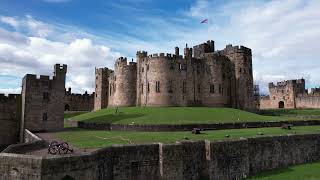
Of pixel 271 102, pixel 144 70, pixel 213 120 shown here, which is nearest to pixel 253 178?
pixel 213 120

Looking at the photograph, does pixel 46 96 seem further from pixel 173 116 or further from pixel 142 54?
pixel 142 54

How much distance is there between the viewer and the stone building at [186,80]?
53.7 m

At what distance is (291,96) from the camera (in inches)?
3408

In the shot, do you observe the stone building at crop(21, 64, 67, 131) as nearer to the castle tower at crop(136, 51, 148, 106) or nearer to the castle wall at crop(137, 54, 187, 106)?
the castle wall at crop(137, 54, 187, 106)

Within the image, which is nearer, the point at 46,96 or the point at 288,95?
the point at 46,96

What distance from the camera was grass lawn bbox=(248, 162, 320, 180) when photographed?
26413mm

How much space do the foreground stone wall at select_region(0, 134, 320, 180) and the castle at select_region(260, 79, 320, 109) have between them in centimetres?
5214

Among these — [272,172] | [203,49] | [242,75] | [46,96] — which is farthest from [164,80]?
[272,172]

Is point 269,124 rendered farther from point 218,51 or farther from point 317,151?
point 218,51

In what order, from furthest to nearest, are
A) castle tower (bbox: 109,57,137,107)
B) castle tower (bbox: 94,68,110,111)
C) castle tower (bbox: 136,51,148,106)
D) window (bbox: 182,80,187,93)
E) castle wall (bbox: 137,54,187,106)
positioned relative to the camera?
castle tower (bbox: 94,68,110,111) → castle tower (bbox: 109,57,137,107) → castle tower (bbox: 136,51,148,106) → window (bbox: 182,80,187,93) → castle wall (bbox: 137,54,187,106)

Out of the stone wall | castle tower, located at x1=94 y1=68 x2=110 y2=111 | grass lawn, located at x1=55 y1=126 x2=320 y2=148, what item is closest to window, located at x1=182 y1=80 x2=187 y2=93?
the stone wall

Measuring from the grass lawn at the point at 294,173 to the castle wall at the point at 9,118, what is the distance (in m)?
28.0

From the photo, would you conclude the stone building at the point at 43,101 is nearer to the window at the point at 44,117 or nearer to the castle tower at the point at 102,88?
the window at the point at 44,117

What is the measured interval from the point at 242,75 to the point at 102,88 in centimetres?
2723
